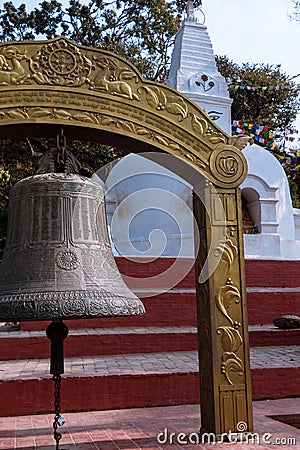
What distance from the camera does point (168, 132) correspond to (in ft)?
13.3

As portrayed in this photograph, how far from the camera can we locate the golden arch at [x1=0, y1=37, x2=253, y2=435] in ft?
12.4

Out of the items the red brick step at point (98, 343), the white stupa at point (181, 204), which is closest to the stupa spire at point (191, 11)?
the white stupa at point (181, 204)

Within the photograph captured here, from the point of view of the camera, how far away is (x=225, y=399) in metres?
3.95

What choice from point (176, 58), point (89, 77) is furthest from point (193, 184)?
point (176, 58)

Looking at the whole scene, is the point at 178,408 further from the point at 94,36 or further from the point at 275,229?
the point at 94,36

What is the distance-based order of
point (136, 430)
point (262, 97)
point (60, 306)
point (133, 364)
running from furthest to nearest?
point (262, 97), point (133, 364), point (136, 430), point (60, 306)

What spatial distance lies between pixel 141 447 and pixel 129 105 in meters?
2.63

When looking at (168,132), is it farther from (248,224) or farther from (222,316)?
(248,224)

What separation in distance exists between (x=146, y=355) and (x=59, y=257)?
4239 millimetres

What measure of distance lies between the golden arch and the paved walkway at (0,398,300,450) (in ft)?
0.99

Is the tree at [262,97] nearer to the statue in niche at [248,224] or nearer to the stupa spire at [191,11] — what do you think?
the stupa spire at [191,11]

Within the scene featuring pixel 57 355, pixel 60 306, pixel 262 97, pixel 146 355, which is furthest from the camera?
pixel 262 97

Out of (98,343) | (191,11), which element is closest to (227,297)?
(98,343)

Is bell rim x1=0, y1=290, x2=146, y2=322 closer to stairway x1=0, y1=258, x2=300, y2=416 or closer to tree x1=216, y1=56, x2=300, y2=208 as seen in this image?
stairway x1=0, y1=258, x2=300, y2=416
